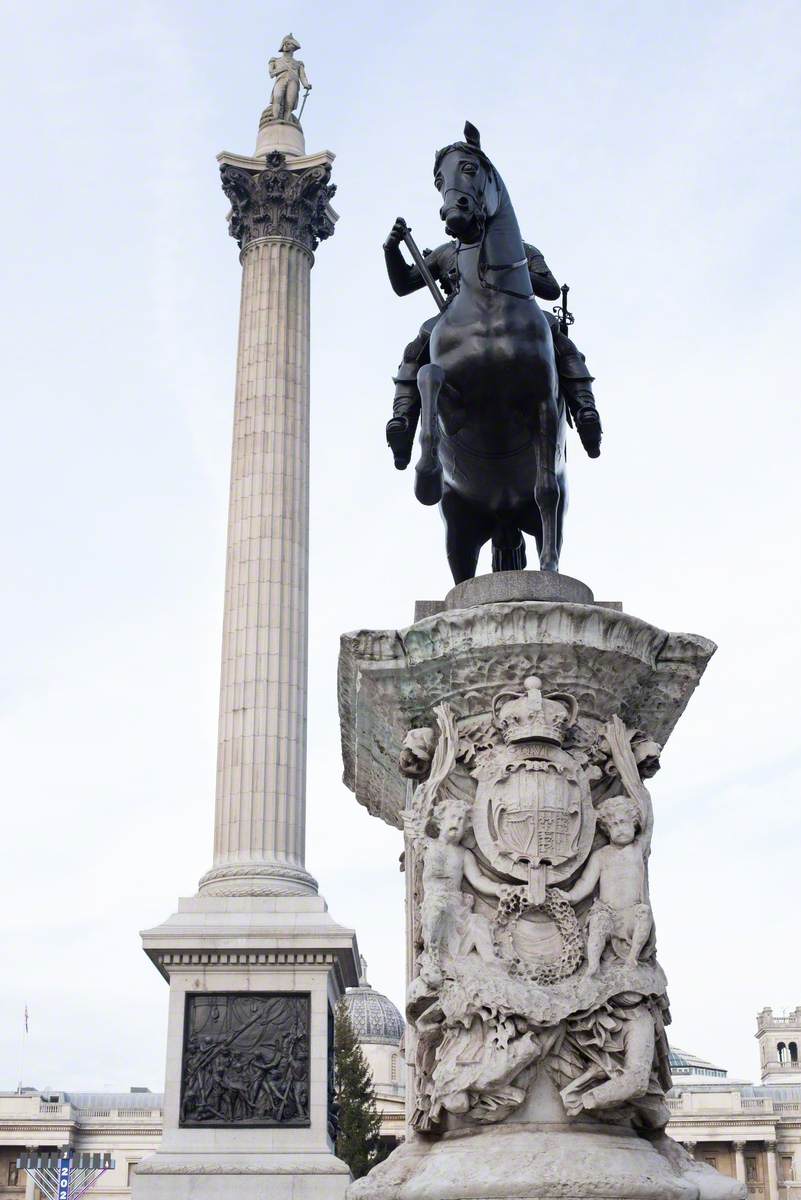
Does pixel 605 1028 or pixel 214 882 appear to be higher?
pixel 214 882

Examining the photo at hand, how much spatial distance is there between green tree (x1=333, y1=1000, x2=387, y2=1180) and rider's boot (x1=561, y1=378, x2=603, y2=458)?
119 ft

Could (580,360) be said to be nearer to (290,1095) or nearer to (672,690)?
(672,690)

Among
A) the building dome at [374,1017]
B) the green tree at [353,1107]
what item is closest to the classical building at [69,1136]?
the building dome at [374,1017]

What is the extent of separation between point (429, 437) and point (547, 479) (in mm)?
737

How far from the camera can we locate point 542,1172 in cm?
518

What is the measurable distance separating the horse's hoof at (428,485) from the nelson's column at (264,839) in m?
17.4

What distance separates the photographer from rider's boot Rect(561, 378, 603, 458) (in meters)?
7.71

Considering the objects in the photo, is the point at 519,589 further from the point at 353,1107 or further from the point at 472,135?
the point at 353,1107

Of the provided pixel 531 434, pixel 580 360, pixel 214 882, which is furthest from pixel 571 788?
pixel 214 882

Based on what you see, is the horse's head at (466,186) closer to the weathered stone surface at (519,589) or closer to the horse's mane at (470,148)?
the horse's mane at (470,148)

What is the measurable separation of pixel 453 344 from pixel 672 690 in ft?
6.68

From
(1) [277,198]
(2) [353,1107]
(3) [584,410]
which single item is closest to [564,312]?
(3) [584,410]

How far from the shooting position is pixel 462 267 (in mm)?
7316

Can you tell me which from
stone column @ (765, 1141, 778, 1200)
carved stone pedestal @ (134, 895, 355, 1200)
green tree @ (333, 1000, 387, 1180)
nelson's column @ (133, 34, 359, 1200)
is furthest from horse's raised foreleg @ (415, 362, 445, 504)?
stone column @ (765, 1141, 778, 1200)
